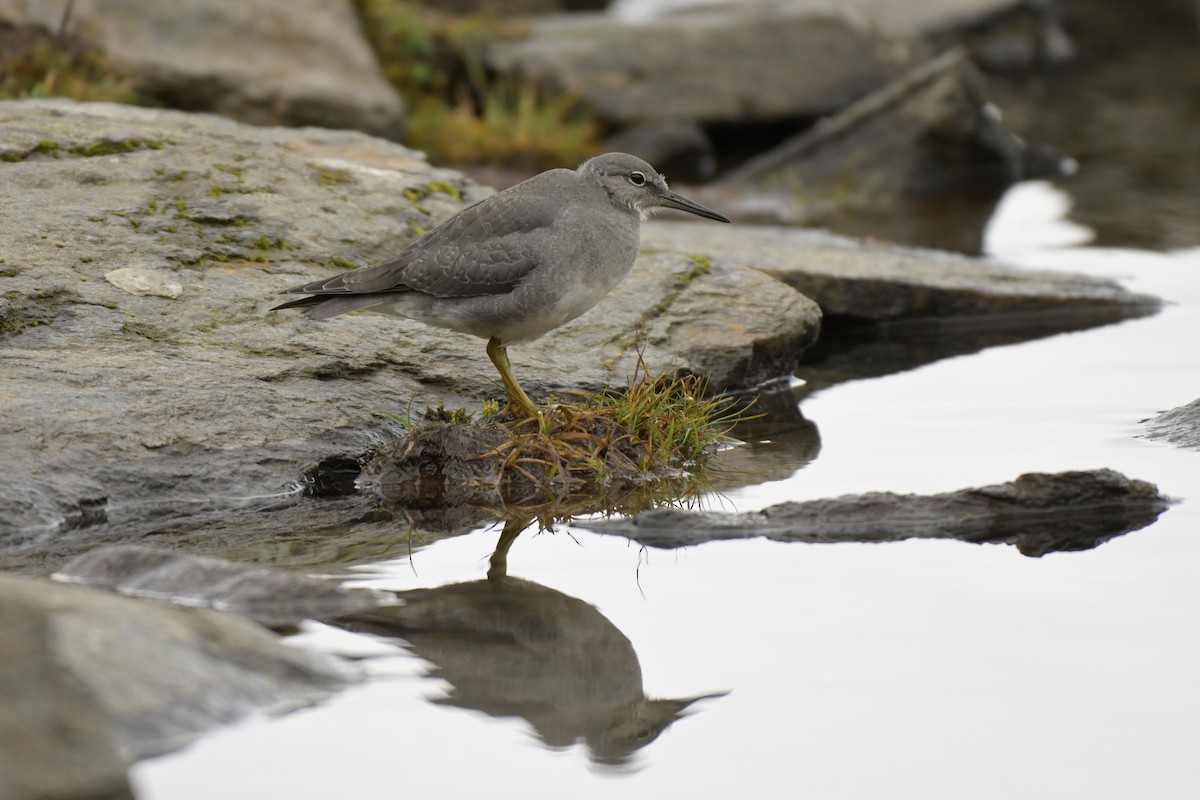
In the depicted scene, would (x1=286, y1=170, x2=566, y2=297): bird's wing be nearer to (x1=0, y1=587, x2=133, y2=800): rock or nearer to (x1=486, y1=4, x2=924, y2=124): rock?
(x1=0, y1=587, x2=133, y2=800): rock

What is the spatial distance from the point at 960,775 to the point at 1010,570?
1.69 m

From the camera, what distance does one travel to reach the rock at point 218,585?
5141 millimetres

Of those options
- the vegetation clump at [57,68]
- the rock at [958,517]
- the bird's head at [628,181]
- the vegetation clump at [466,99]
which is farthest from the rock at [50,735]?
the vegetation clump at [466,99]

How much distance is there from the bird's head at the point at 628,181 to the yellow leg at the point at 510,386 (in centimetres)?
98

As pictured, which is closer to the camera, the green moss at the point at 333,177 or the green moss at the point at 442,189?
the green moss at the point at 333,177

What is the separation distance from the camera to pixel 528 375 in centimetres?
760

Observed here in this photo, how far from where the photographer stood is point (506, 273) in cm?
677

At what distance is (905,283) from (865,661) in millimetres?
5655

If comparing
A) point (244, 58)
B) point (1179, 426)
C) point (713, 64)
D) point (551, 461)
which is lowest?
point (551, 461)

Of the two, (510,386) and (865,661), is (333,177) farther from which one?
(865,661)

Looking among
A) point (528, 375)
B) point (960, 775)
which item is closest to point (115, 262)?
point (528, 375)

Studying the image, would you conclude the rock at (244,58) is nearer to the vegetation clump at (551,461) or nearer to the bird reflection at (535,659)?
the vegetation clump at (551,461)

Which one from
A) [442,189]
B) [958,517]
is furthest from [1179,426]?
[442,189]

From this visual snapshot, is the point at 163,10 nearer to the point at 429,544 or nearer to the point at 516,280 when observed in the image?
the point at 516,280
